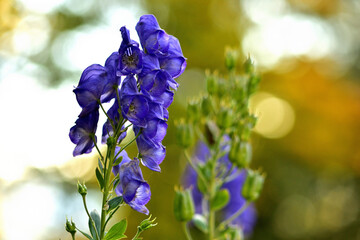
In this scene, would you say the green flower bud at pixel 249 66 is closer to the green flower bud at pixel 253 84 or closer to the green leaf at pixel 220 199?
the green flower bud at pixel 253 84

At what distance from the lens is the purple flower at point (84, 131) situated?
3.27 feet

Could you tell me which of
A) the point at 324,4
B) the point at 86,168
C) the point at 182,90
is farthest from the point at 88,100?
the point at 324,4

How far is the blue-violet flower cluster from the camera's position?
3.11 ft

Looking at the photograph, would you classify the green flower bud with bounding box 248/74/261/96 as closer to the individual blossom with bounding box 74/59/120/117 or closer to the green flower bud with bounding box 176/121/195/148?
the green flower bud with bounding box 176/121/195/148

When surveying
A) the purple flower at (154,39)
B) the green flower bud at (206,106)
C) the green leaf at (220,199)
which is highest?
the green flower bud at (206,106)

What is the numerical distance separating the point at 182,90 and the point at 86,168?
1.84 meters

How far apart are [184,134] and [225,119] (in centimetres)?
13

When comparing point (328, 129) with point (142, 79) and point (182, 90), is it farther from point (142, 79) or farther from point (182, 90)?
point (142, 79)

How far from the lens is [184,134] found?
166 centimetres

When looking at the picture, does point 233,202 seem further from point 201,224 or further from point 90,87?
point 90,87

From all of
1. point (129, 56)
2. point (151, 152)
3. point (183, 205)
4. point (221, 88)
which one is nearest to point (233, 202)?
point (221, 88)

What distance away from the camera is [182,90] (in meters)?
7.61

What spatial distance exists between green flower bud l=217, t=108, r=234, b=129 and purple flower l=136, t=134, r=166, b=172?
0.65 m

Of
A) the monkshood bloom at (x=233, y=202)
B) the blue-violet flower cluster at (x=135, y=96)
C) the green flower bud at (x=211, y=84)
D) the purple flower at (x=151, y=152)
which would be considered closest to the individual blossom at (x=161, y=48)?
the blue-violet flower cluster at (x=135, y=96)
